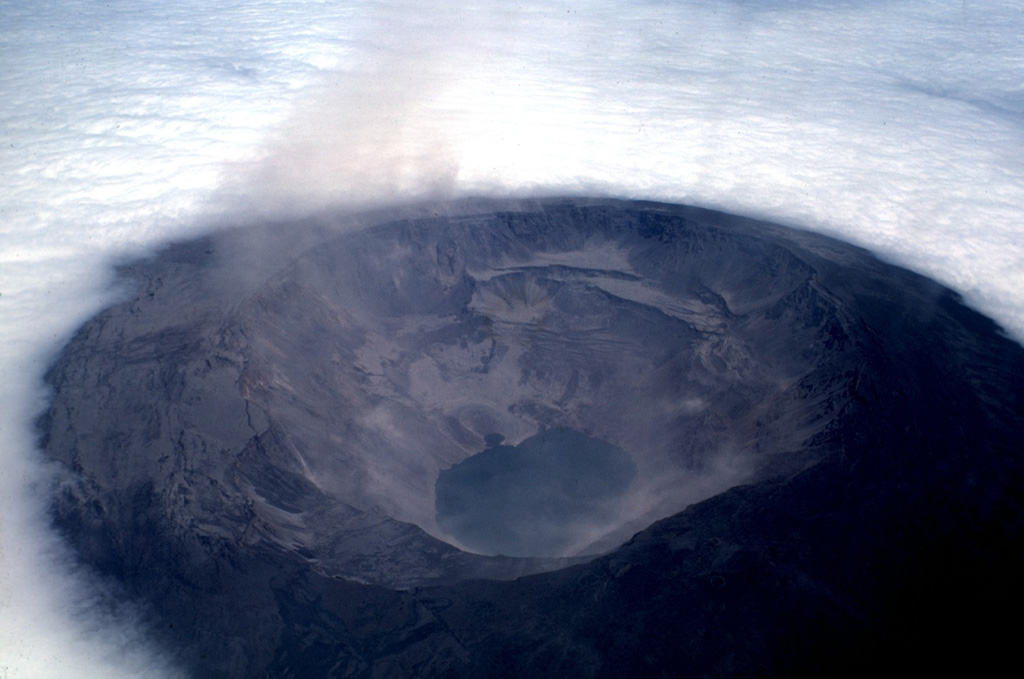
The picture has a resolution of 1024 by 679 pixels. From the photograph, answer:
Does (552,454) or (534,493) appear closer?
(534,493)

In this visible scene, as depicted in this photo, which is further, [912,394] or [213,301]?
[213,301]

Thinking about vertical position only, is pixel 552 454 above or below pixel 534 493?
below

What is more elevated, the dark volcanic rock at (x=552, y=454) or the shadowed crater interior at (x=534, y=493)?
the dark volcanic rock at (x=552, y=454)

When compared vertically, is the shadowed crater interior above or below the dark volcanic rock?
below

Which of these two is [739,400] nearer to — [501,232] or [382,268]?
[501,232]

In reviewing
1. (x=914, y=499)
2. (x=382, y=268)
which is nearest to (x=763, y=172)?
(x=382, y=268)

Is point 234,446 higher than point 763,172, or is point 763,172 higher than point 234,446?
point 234,446

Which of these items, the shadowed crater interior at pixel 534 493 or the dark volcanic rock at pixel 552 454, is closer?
the dark volcanic rock at pixel 552 454

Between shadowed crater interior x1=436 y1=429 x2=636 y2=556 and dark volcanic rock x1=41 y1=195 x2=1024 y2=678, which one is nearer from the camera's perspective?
dark volcanic rock x1=41 y1=195 x2=1024 y2=678
